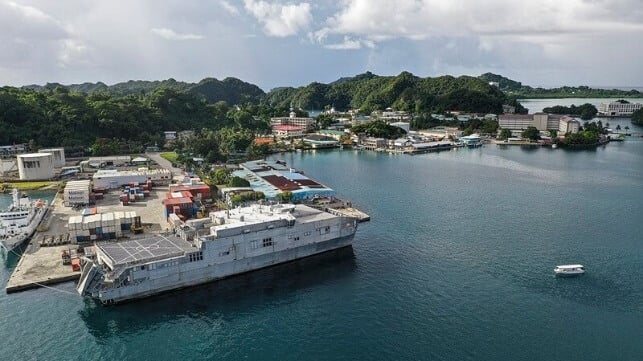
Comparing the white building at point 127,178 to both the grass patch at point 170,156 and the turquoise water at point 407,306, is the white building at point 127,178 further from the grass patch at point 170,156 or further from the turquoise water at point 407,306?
the turquoise water at point 407,306

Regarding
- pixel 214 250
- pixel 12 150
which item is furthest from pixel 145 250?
pixel 12 150

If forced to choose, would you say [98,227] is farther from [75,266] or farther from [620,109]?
[620,109]


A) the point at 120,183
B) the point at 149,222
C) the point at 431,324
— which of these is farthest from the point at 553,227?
the point at 120,183

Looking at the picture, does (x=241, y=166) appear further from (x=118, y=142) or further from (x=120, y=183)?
(x=118, y=142)

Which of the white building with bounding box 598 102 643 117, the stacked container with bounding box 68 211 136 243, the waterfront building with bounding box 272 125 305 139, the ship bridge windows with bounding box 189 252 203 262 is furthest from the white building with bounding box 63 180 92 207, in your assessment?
the white building with bounding box 598 102 643 117

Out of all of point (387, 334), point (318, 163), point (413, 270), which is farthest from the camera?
point (318, 163)

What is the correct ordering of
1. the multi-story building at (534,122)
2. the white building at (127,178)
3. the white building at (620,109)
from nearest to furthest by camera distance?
the white building at (127,178), the multi-story building at (534,122), the white building at (620,109)

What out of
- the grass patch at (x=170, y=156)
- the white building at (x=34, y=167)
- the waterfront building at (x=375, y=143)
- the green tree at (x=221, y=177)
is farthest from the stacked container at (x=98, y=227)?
the waterfront building at (x=375, y=143)
